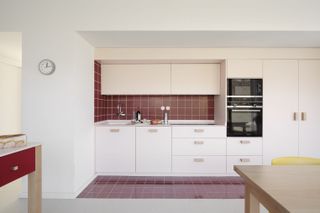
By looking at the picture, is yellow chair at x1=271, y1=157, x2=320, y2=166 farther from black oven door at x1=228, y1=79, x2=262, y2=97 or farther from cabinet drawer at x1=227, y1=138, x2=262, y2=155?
black oven door at x1=228, y1=79, x2=262, y2=97

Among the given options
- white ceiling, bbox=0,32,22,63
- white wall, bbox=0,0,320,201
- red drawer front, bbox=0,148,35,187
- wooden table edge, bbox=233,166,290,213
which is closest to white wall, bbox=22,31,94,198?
white wall, bbox=0,0,320,201

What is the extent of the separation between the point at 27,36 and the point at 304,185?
326 centimetres

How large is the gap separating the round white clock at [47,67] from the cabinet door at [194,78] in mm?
2021

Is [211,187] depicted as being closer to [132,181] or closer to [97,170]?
[132,181]

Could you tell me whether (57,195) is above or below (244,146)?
below

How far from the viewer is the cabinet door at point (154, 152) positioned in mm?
3754

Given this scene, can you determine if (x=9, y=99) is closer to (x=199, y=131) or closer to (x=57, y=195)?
(x=57, y=195)

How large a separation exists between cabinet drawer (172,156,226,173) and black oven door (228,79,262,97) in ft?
3.59

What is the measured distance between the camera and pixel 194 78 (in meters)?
4.14

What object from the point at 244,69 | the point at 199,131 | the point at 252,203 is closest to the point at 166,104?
the point at 199,131

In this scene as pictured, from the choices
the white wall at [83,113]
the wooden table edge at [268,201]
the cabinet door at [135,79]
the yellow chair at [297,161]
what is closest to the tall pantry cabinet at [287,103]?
the cabinet door at [135,79]

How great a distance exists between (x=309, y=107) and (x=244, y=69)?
125 cm

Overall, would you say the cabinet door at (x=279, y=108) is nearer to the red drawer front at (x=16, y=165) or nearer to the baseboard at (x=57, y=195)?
the baseboard at (x=57, y=195)

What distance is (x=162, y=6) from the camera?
9.36ft
